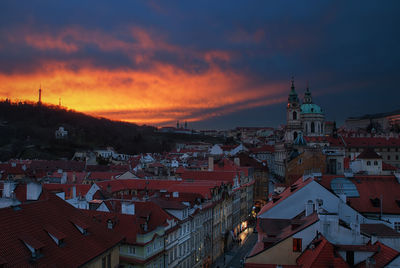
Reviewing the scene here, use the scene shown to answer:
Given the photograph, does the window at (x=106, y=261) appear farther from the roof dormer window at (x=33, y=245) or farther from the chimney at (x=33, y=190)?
the chimney at (x=33, y=190)

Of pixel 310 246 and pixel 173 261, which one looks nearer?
pixel 310 246

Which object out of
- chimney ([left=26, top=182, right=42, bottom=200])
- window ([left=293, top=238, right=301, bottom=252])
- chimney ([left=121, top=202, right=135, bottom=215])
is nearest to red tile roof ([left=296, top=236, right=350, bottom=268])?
window ([left=293, top=238, right=301, bottom=252])

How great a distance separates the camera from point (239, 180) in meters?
69.9

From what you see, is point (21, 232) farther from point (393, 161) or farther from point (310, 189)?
point (393, 161)

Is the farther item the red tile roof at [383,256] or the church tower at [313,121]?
the church tower at [313,121]

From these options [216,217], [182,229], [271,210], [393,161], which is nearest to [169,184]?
[216,217]

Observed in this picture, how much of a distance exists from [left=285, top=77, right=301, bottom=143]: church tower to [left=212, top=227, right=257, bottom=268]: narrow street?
8588 cm

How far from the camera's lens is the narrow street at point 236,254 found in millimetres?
49000

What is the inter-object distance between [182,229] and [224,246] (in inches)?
726

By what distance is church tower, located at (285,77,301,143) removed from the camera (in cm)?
14312

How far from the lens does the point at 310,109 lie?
151 metres

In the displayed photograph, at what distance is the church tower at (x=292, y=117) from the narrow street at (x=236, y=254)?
282ft

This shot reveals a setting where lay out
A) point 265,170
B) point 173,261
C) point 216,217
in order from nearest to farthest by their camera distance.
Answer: point 173,261 < point 216,217 < point 265,170

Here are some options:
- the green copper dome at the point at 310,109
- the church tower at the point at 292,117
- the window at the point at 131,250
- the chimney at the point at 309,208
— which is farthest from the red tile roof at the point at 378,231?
the green copper dome at the point at 310,109
